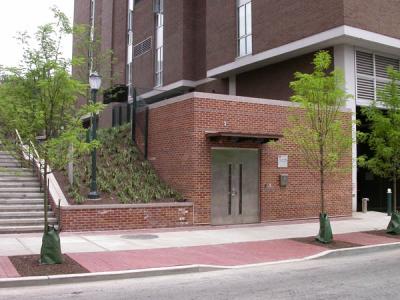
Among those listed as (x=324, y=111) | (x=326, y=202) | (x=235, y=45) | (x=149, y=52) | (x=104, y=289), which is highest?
(x=149, y=52)

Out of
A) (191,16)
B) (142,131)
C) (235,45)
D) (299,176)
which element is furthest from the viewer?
(191,16)

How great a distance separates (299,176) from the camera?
18141mm

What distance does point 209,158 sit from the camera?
1644 centimetres

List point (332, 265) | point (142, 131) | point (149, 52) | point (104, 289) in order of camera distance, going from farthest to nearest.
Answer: point (149, 52), point (142, 131), point (332, 265), point (104, 289)

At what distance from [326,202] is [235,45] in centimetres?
1166

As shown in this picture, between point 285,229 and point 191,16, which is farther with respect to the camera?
point 191,16

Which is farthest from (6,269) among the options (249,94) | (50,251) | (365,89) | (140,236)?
(249,94)

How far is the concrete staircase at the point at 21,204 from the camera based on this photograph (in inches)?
546

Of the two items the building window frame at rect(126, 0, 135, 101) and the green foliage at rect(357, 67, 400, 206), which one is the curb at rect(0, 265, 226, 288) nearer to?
the green foliage at rect(357, 67, 400, 206)

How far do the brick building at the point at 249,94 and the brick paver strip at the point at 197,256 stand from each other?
4049mm

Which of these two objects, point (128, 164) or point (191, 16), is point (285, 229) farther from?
point (191, 16)

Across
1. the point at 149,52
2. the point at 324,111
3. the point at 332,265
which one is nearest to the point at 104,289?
the point at 332,265

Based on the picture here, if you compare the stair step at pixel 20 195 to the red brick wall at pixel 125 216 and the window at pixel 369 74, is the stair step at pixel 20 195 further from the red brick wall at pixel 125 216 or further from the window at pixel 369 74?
the window at pixel 369 74

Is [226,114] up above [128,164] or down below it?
above
